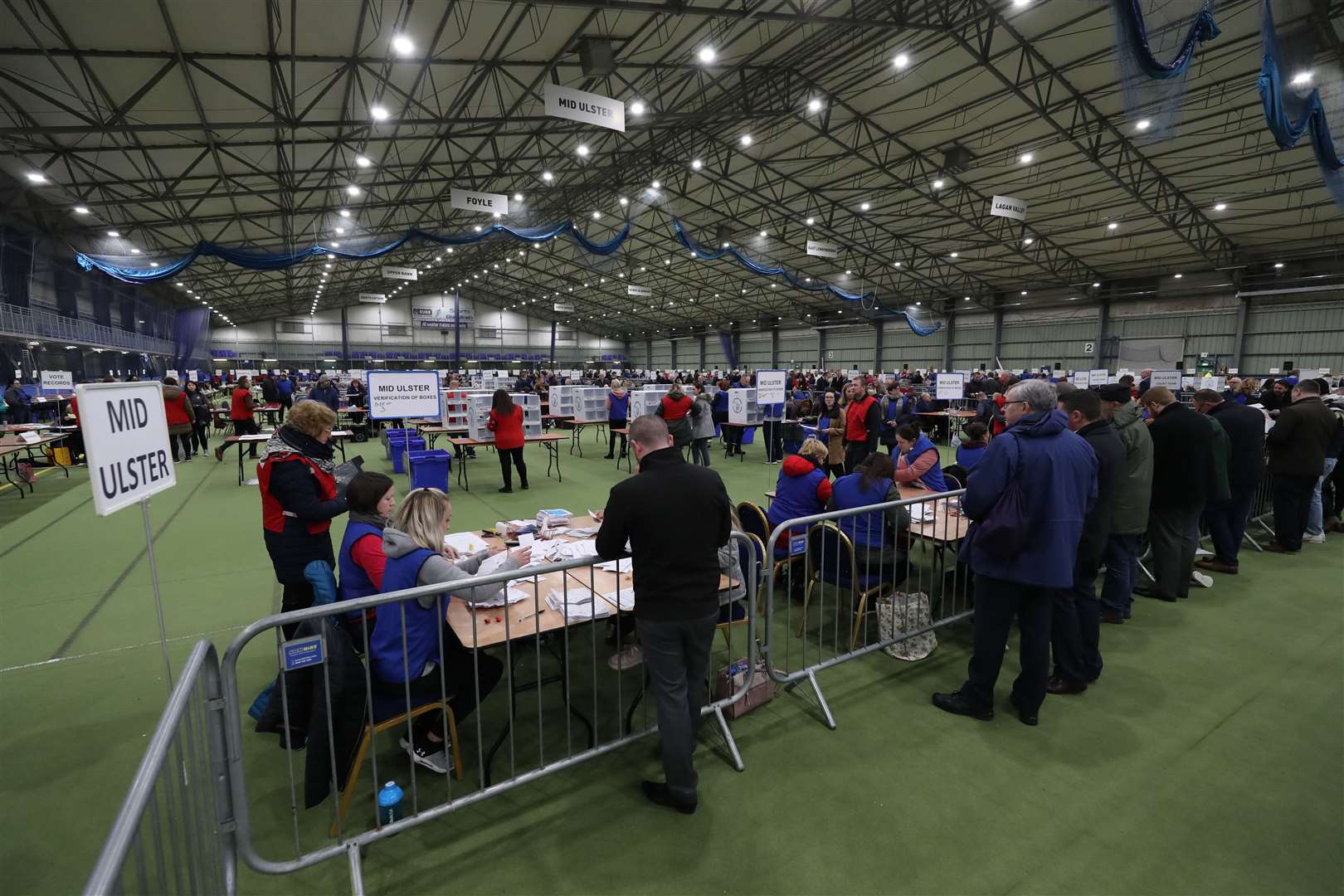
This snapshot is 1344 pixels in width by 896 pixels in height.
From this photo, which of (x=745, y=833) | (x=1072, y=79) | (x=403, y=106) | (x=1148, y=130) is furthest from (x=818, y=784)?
(x=1072, y=79)

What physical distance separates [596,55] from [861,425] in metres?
8.21

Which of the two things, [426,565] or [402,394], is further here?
[402,394]

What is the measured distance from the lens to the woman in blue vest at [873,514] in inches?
156

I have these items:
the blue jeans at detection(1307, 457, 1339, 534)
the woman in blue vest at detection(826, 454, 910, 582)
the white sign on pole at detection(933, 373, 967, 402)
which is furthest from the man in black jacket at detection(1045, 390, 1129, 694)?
the white sign on pole at detection(933, 373, 967, 402)

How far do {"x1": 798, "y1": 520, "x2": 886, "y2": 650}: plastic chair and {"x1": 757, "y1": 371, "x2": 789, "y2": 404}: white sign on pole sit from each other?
6.11 m

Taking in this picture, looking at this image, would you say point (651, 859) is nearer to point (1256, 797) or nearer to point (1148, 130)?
point (1256, 797)

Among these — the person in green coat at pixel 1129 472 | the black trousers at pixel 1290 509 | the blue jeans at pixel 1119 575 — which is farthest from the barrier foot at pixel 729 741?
the black trousers at pixel 1290 509

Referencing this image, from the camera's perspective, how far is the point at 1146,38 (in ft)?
15.4

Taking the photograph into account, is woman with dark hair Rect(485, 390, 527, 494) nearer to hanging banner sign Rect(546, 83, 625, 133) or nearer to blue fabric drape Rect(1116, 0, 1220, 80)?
hanging banner sign Rect(546, 83, 625, 133)

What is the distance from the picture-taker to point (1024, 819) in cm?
252

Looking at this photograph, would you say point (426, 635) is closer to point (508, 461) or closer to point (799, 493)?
point (799, 493)

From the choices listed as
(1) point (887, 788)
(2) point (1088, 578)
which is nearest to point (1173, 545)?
(2) point (1088, 578)

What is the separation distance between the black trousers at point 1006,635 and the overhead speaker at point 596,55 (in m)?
11.0

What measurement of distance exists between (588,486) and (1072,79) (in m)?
13.3
